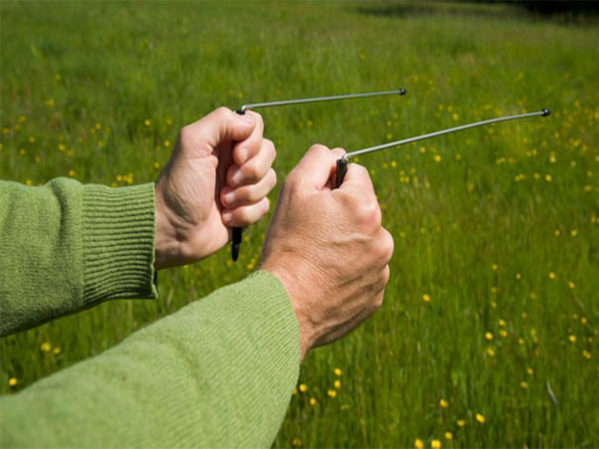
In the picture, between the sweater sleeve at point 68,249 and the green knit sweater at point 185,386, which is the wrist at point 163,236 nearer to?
the sweater sleeve at point 68,249

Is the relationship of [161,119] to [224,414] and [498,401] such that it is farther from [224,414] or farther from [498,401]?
[224,414]

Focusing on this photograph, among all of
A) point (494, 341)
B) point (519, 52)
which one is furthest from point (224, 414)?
point (519, 52)

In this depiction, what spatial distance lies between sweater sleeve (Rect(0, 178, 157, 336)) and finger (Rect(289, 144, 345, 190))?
0.39m

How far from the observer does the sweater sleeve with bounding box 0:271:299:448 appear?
19.5 inches

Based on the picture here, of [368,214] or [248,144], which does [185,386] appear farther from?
[248,144]

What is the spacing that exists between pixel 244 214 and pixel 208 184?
11 centimetres

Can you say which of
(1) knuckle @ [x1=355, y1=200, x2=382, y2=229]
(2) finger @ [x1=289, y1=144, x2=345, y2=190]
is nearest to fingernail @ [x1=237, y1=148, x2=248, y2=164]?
(2) finger @ [x1=289, y1=144, x2=345, y2=190]

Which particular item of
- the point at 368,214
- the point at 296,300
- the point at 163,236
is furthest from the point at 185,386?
the point at 163,236

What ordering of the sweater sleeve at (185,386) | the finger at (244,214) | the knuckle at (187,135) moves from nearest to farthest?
the sweater sleeve at (185,386)
the knuckle at (187,135)
the finger at (244,214)

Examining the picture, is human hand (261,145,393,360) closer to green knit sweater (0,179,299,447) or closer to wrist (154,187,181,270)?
green knit sweater (0,179,299,447)

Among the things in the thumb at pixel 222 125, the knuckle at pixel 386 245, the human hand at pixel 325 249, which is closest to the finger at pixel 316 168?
the human hand at pixel 325 249

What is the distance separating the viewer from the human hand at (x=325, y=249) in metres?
0.83

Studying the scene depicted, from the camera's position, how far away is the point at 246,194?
1.33 m

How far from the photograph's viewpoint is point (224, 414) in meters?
0.60
